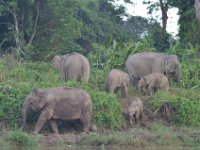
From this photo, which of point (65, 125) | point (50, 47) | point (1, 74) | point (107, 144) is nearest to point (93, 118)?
point (65, 125)

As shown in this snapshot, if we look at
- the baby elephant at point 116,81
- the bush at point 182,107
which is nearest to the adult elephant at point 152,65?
the baby elephant at point 116,81

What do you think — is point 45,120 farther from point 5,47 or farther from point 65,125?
point 5,47

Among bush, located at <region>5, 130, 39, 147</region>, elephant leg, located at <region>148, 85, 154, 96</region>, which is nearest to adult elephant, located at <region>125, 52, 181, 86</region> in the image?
elephant leg, located at <region>148, 85, 154, 96</region>

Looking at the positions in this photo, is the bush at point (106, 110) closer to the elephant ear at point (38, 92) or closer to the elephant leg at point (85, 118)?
the elephant leg at point (85, 118)

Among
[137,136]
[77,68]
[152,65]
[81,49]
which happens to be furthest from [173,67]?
[81,49]

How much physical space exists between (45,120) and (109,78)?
3.30m

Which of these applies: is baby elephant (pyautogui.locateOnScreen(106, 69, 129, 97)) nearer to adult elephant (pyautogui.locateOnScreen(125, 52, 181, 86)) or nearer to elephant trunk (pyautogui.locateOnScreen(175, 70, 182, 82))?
adult elephant (pyautogui.locateOnScreen(125, 52, 181, 86))

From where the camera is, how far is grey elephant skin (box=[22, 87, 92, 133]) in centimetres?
1988

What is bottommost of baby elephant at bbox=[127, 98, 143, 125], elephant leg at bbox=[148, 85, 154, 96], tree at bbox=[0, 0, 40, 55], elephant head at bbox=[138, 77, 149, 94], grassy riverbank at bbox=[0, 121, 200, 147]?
grassy riverbank at bbox=[0, 121, 200, 147]

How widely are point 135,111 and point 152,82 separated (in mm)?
1984

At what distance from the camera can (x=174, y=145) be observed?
19578 millimetres

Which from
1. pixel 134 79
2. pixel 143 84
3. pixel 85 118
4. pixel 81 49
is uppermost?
pixel 81 49

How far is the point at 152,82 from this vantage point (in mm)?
23125

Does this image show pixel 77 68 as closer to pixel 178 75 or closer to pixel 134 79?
pixel 134 79
